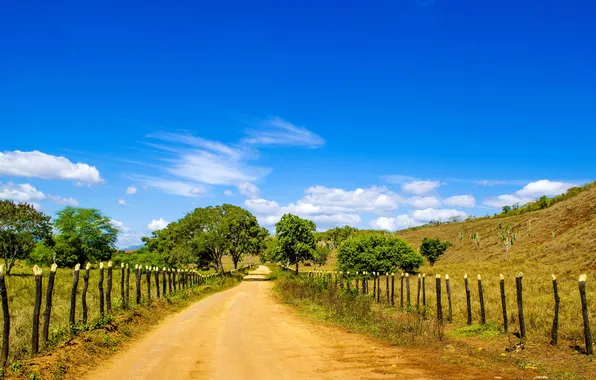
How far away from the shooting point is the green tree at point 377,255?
55.7 metres

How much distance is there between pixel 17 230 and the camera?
152 ft

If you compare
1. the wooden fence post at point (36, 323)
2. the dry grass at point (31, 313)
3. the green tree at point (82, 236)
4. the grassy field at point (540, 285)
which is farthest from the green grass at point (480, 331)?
the green tree at point (82, 236)

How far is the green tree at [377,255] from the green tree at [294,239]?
5.16 metres

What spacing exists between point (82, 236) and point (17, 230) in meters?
16.3

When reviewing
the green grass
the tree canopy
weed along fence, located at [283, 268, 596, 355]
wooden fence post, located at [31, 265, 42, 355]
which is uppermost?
the tree canopy

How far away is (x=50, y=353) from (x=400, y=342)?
32.7 ft

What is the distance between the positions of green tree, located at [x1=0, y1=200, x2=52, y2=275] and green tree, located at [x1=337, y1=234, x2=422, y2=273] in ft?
121

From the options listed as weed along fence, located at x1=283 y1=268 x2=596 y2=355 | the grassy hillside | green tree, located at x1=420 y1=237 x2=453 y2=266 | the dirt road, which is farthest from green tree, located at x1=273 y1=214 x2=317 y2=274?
the dirt road

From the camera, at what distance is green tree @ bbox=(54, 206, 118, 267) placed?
60.1 metres

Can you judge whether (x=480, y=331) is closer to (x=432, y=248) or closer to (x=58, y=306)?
(x=58, y=306)

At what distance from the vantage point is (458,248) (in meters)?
107

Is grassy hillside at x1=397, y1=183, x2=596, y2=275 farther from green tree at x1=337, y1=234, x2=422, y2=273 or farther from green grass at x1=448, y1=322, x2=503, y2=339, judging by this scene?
green grass at x1=448, y1=322, x2=503, y2=339

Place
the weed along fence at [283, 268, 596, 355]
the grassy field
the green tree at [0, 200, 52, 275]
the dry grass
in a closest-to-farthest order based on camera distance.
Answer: the dry grass → the weed along fence at [283, 268, 596, 355] → the grassy field → the green tree at [0, 200, 52, 275]

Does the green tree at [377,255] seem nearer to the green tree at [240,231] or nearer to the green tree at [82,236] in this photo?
the green tree at [240,231]
